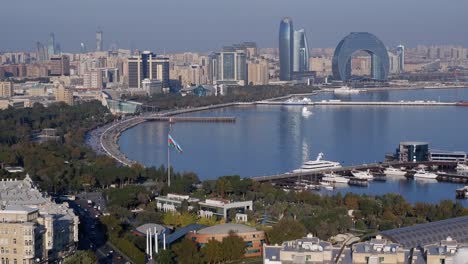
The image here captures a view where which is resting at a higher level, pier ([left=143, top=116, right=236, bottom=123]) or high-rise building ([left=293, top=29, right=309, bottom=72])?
high-rise building ([left=293, top=29, right=309, bottom=72])

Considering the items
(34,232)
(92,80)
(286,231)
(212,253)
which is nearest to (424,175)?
(286,231)

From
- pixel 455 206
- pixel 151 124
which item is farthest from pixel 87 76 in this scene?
pixel 455 206

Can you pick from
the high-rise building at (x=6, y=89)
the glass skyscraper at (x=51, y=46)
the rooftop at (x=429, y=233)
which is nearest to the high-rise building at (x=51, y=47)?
the glass skyscraper at (x=51, y=46)

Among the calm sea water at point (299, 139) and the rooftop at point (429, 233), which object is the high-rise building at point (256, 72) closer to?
the calm sea water at point (299, 139)

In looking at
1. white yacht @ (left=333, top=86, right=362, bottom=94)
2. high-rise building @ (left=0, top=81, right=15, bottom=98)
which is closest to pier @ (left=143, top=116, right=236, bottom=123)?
high-rise building @ (left=0, top=81, right=15, bottom=98)

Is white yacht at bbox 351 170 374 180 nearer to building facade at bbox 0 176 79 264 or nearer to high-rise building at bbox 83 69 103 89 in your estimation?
building facade at bbox 0 176 79 264

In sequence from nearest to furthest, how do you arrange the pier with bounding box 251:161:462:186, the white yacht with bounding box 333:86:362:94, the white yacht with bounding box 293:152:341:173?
1. the pier with bounding box 251:161:462:186
2. the white yacht with bounding box 293:152:341:173
3. the white yacht with bounding box 333:86:362:94

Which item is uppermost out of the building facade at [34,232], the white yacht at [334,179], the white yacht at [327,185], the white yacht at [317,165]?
the building facade at [34,232]
